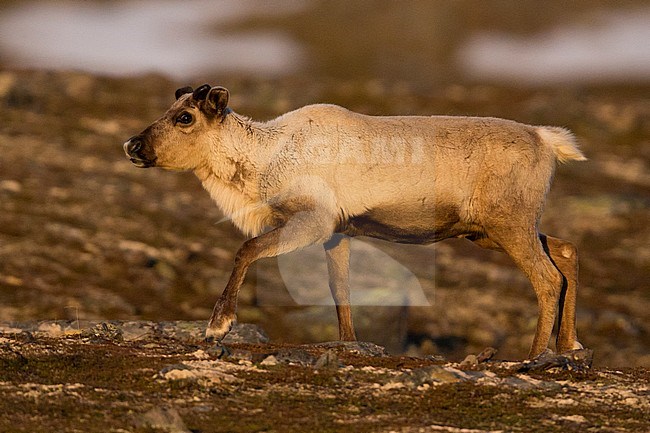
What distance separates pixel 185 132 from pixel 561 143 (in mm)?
4622

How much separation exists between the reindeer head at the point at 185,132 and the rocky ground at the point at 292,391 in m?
2.58

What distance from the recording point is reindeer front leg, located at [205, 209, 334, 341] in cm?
1096

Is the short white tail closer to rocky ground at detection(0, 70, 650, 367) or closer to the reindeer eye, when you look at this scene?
the reindeer eye

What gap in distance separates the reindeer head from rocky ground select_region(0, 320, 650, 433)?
2.58m

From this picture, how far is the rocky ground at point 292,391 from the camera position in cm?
789

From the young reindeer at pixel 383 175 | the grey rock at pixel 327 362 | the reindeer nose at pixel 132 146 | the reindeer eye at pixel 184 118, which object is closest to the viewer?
the grey rock at pixel 327 362

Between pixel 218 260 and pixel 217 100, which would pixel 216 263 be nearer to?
pixel 218 260

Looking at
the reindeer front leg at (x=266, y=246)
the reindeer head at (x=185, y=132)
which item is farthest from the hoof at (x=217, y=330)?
the reindeer head at (x=185, y=132)

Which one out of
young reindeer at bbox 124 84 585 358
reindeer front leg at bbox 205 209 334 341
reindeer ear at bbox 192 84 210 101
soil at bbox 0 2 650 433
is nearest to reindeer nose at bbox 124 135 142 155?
young reindeer at bbox 124 84 585 358

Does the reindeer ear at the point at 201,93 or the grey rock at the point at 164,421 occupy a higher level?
the reindeer ear at the point at 201,93

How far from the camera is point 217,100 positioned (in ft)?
41.0

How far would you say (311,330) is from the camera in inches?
794

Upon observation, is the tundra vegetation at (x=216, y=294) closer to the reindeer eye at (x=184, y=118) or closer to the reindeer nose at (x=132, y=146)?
the reindeer nose at (x=132, y=146)

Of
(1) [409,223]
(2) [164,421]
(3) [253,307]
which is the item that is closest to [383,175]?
(1) [409,223]
